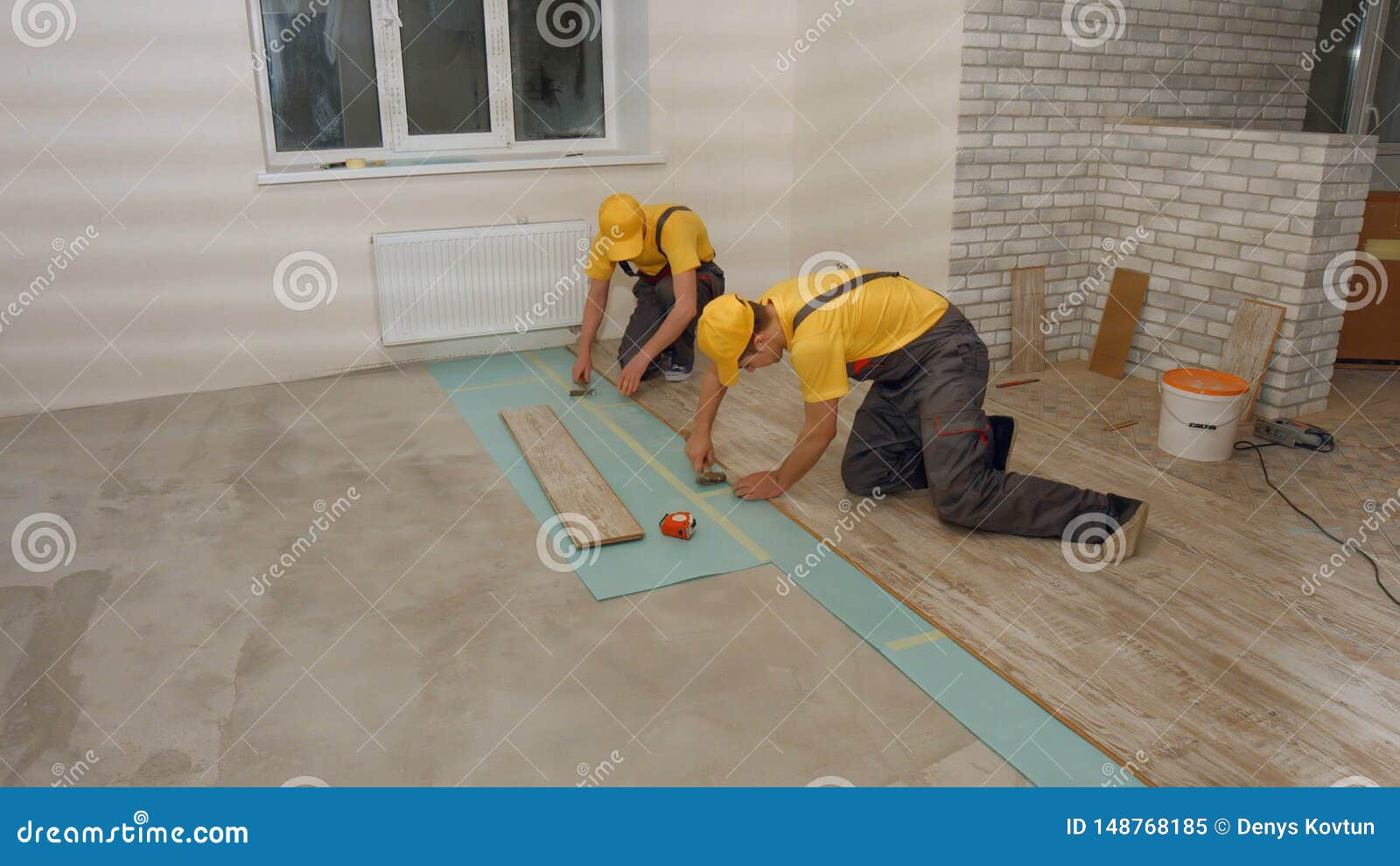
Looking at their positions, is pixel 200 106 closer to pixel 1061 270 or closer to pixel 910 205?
pixel 910 205

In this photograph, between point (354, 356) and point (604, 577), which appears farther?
point (354, 356)

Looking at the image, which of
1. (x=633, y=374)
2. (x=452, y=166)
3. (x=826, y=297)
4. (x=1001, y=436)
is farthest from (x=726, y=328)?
(x=452, y=166)

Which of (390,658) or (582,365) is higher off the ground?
(582,365)

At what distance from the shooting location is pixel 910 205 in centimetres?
521

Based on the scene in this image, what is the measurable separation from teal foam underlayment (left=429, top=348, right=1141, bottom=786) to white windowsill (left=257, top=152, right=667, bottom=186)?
3.40 feet

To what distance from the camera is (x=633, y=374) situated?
4.57m

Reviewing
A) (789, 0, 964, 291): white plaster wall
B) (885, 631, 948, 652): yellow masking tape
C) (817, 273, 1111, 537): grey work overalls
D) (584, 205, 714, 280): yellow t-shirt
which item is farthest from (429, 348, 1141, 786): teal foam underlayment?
(789, 0, 964, 291): white plaster wall

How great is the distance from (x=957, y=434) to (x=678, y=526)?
100 cm

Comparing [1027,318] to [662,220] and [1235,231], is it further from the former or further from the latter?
[662,220]

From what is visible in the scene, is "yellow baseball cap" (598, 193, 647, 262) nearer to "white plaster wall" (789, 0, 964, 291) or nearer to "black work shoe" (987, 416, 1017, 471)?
"white plaster wall" (789, 0, 964, 291)

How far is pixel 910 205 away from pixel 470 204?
7.57 feet

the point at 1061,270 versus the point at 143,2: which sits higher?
the point at 143,2

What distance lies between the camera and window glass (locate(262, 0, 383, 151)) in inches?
203

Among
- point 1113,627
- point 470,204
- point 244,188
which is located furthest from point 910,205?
point 244,188
